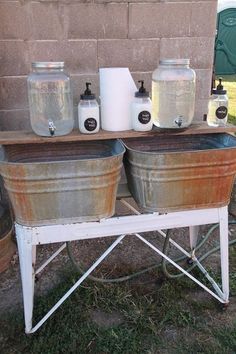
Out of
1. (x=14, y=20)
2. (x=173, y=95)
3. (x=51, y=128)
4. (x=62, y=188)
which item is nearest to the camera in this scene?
(x=62, y=188)

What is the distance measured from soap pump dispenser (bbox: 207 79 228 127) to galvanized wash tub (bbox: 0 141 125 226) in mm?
524

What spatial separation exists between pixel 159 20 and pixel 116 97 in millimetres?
808

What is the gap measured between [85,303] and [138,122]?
1.03 meters

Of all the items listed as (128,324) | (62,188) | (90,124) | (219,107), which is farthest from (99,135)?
(128,324)

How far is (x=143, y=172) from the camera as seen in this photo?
167 centimetres

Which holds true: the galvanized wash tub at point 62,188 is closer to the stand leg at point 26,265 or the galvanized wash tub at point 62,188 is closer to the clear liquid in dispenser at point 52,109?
the stand leg at point 26,265

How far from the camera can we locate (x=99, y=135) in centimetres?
172

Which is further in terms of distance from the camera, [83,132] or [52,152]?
[52,152]

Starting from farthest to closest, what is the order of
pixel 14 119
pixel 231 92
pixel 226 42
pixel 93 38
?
pixel 226 42 < pixel 231 92 < pixel 14 119 < pixel 93 38

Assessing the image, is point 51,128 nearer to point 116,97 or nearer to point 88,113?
point 88,113

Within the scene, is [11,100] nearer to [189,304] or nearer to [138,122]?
[138,122]

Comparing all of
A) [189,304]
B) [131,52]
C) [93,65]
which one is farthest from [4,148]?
[189,304]

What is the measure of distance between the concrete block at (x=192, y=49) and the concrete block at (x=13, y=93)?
2.91 ft

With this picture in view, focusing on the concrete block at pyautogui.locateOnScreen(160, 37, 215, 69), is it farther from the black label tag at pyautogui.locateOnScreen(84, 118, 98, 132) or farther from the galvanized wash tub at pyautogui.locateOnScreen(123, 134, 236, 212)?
the black label tag at pyautogui.locateOnScreen(84, 118, 98, 132)
